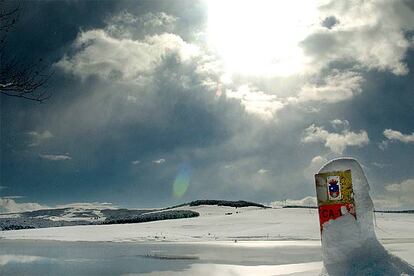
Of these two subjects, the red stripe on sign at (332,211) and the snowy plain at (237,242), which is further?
the snowy plain at (237,242)

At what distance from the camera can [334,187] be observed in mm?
8727

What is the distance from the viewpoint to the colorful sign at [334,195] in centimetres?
853

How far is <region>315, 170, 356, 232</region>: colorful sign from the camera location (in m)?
8.53

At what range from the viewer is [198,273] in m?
11.3

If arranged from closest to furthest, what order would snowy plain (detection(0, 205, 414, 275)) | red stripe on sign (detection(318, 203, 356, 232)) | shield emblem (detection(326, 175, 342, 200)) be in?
red stripe on sign (detection(318, 203, 356, 232)) < shield emblem (detection(326, 175, 342, 200)) < snowy plain (detection(0, 205, 414, 275))

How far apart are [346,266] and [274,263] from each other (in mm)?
5857

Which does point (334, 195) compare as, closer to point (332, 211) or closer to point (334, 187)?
point (334, 187)

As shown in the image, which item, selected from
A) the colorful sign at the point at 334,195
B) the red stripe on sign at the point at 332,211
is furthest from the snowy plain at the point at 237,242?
the colorful sign at the point at 334,195

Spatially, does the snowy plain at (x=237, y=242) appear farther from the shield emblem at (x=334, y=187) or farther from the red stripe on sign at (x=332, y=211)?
the shield emblem at (x=334, y=187)

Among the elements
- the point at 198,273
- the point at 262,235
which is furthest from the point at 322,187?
the point at 262,235

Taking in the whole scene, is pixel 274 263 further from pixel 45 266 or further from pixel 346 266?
pixel 45 266

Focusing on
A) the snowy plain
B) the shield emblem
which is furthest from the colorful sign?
the snowy plain

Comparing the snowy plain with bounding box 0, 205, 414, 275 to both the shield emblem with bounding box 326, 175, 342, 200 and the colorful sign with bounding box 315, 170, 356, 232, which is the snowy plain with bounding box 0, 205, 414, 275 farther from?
the shield emblem with bounding box 326, 175, 342, 200

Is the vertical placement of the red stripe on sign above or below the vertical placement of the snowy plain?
above
